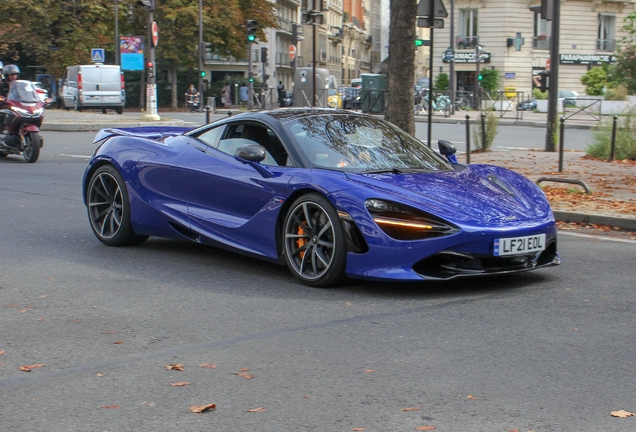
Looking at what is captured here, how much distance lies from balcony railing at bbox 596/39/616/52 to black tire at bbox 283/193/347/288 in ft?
208

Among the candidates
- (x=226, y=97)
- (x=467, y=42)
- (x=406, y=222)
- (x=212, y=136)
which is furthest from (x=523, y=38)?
(x=406, y=222)

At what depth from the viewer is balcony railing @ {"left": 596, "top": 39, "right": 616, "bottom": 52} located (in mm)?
65500

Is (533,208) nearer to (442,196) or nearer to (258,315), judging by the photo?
(442,196)

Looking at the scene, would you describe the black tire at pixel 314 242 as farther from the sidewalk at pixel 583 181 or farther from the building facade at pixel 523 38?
the building facade at pixel 523 38

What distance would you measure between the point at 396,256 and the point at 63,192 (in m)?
7.15

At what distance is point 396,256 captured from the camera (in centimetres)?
593

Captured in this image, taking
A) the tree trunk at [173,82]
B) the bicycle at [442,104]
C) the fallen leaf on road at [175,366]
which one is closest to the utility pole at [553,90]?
the fallen leaf on road at [175,366]

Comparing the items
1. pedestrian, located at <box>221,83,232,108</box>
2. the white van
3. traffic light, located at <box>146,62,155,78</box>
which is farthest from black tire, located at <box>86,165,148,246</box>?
pedestrian, located at <box>221,83,232,108</box>

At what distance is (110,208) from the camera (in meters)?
8.05

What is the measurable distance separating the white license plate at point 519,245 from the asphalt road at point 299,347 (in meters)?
0.29

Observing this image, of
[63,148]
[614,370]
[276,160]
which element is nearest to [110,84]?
[63,148]

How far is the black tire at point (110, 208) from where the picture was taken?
25.7 feet

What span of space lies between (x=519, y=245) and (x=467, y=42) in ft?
197

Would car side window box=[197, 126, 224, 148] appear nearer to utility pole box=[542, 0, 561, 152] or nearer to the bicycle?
utility pole box=[542, 0, 561, 152]
